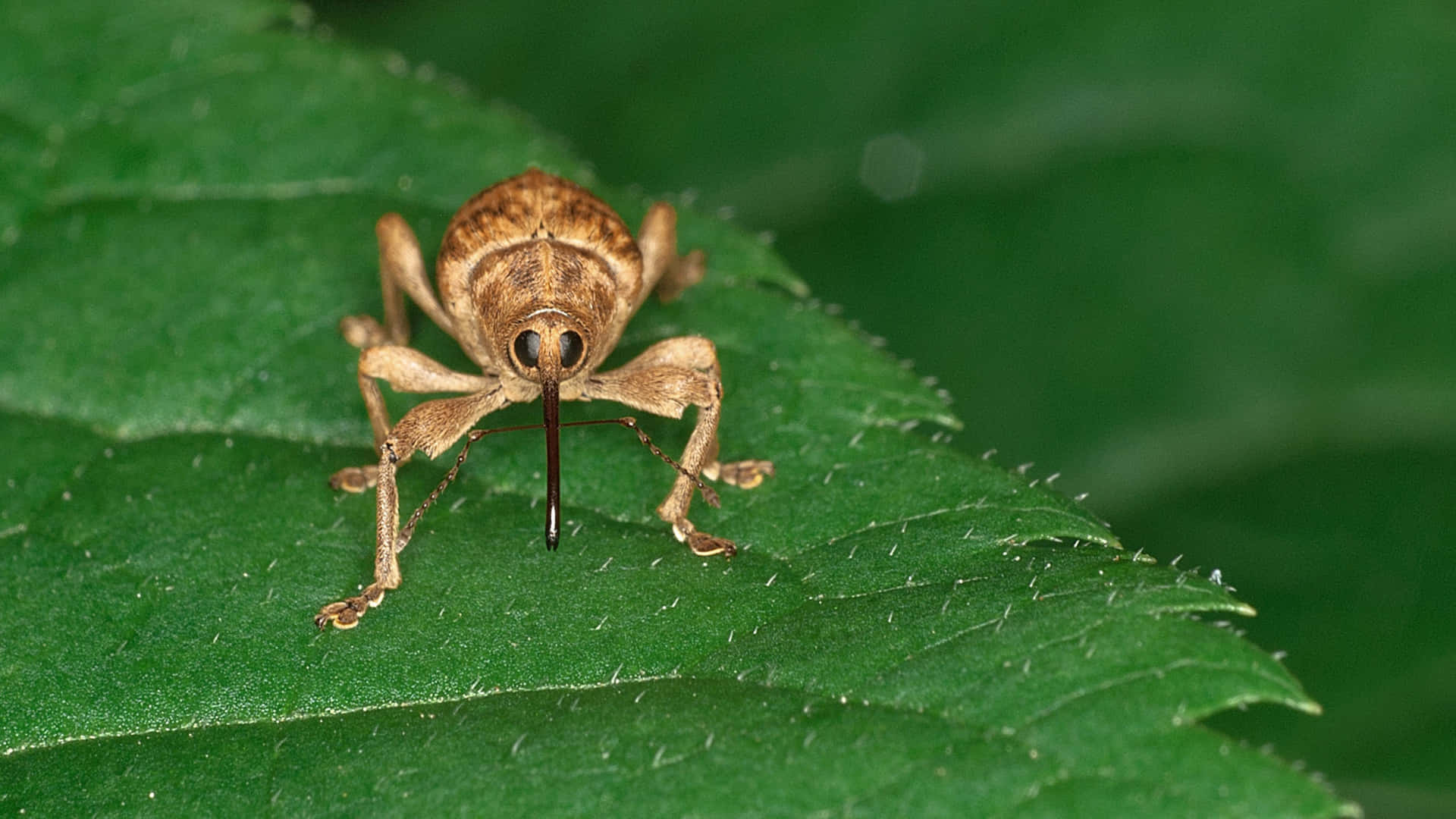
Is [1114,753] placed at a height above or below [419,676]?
below

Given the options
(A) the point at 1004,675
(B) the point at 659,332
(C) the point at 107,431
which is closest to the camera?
(A) the point at 1004,675

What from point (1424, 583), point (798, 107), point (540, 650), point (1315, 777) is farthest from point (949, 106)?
point (1315, 777)

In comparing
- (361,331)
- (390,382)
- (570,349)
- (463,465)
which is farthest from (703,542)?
(361,331)

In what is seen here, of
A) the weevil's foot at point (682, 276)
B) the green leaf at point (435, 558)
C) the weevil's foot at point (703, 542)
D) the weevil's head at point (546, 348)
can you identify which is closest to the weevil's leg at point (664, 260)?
the weevil's foot at point (682, 276)

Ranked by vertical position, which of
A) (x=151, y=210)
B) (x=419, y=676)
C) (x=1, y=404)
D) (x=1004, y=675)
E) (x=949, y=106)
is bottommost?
(x=1004, y=675)

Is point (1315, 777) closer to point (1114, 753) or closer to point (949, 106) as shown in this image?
point (1114, 753)

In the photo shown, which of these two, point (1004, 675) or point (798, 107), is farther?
point (798, 107)

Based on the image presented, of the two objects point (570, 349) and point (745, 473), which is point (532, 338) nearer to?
point (570, 349)

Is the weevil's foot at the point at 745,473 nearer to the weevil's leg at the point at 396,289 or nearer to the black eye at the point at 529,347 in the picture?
the black eye at the point at 529,347
